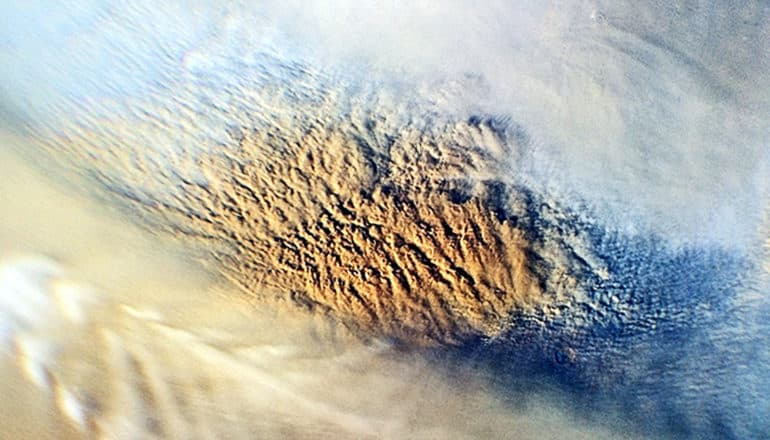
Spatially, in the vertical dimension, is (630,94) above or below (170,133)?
above

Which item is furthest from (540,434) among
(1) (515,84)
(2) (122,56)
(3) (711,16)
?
(2) (122,56)

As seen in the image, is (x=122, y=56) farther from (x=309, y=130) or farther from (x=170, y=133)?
(x=309, y=130)

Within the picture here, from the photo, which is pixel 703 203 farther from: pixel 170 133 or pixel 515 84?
pixel 170 133

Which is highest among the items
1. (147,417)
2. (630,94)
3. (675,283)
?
(630,94)

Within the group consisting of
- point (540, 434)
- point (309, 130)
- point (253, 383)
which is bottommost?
point (253, 383)

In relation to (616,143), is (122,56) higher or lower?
lower

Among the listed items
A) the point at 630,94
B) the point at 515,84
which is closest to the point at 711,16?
the point at 630,94
